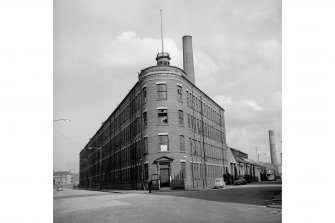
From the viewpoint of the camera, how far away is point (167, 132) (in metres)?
35.0

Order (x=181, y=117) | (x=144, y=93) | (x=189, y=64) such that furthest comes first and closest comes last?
(x=189, y=64) → (x=181, y=117) → (x=144, y=93)

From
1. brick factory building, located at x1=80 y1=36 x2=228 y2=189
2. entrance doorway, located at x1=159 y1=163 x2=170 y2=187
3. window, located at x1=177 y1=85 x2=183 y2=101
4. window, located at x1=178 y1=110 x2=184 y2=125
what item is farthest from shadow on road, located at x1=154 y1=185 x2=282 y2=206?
window, located at x1=177 y1=85 x2=183 y2=101

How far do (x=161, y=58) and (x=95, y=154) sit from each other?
38360mm

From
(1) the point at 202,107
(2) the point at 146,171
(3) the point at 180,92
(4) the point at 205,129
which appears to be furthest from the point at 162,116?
(4) the point at 205,129

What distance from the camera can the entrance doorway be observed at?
110 ft

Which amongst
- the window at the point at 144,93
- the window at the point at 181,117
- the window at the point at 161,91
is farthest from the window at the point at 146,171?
the window at the point at 161,91

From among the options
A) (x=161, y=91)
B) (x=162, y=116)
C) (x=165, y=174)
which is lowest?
(x=165, y=174)

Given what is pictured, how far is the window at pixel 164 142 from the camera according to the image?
113ft

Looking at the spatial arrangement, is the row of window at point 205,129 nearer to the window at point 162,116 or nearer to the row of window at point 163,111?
the row of window at point 163,111

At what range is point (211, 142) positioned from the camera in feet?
153

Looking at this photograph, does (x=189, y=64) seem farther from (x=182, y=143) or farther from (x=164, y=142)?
(x=164, y=142)

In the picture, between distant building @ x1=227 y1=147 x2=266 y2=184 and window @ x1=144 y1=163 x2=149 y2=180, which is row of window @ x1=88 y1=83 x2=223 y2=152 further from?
distant building @ x1=227 y1=147 x2=266 y2=184

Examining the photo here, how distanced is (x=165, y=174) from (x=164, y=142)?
A: 347 centimetres
